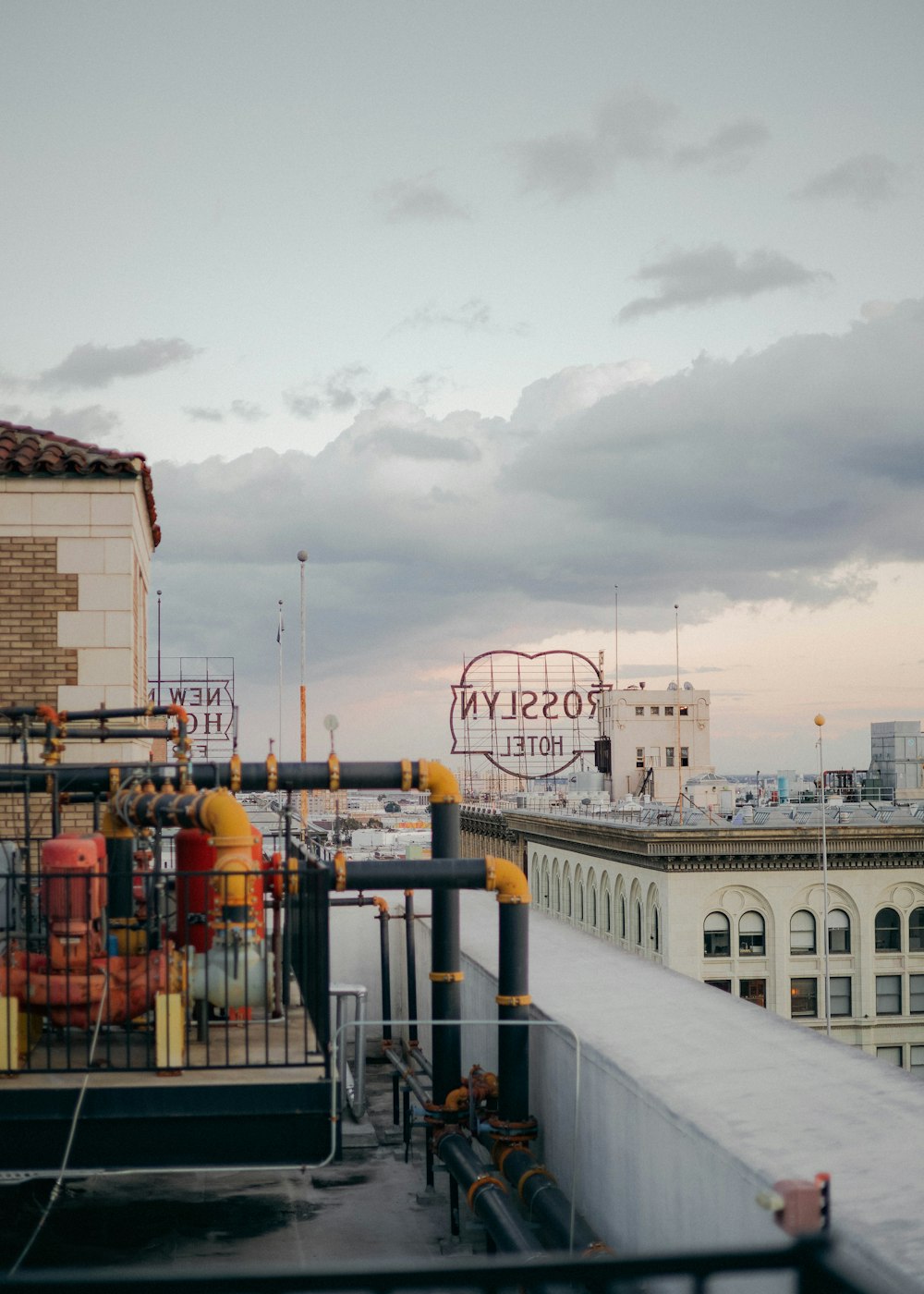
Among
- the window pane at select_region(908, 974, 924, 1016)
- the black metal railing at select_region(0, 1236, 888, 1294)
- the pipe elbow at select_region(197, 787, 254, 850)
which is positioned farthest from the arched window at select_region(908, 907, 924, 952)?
the black metal railing at select_region(0, 1236, 888, 1294)

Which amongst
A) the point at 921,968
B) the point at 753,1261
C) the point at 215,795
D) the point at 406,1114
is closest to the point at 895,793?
the point at 921,968

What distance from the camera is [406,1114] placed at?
50.7ft

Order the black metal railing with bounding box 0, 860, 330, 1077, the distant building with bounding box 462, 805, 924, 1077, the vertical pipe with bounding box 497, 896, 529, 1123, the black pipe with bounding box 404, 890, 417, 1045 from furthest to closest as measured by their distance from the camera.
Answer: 1. the distant building with bounding box 462, 805, 924, 1077
2. the black pipe with bounding box 404, 890, 417, 1045
3. the vertical pipe with bounding box 497, 896, 529, 1123
4. the black metal railing with bounding box 0, 860, 330, 1077

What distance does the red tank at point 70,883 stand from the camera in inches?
404

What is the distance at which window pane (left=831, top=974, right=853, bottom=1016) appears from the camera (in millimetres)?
52500

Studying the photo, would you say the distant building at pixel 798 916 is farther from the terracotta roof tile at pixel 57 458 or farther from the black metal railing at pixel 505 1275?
the black metal railing at pixel 505 1275

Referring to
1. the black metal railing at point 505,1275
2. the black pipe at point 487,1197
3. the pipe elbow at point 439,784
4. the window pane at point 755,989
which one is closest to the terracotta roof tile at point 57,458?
the pipe elbow at point 439,784

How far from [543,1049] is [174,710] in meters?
6.47

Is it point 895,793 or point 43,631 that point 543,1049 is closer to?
Result: point 43,631

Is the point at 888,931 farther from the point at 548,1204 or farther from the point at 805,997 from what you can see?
the point at 548,1204

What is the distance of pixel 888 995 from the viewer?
175ft

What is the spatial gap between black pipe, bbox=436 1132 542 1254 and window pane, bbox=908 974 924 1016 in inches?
1774

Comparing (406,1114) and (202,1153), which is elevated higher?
(202,1153)

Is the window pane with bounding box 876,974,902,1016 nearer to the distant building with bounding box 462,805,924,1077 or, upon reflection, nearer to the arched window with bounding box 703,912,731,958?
the distant building with bounding box 462,805,924,1077
